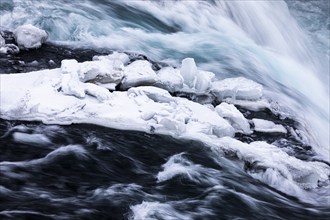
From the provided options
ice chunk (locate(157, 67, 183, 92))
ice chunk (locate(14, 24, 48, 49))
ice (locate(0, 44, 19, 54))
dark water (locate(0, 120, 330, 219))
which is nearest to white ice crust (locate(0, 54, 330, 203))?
dark water (locate(0, 120, 330, 219))

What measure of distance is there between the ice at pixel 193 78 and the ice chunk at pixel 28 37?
2.18 metres

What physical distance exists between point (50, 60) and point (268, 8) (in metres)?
7.42

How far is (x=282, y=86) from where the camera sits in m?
8.98

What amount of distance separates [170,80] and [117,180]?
2515 millimetres

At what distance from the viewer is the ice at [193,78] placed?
22.2 feet

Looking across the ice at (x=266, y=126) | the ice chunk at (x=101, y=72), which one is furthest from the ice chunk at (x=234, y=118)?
the ice chunk at (x=101, y=72)

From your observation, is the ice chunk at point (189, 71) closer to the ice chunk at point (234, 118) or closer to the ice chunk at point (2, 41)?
the ice chunk at point (234, 118)

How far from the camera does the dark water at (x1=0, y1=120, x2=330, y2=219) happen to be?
3891 mm

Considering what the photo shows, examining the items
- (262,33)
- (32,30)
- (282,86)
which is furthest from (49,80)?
(262,33)

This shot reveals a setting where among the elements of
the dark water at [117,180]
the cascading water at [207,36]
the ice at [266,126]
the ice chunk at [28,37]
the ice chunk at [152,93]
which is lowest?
the dark water at [117,180]

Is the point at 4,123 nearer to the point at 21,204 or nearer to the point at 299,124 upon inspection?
the point at 21,204

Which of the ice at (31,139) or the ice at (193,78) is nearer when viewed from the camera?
the ice at (31,139)

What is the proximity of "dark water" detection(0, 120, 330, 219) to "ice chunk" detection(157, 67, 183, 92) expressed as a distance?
137 cm

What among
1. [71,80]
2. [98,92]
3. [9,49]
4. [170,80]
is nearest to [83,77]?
[71,80]
